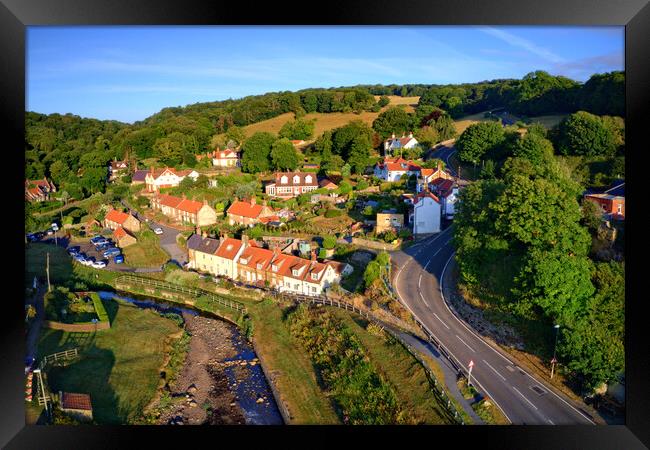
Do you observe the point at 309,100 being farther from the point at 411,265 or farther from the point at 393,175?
the point at 411,265

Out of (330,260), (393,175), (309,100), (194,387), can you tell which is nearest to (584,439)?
(194,387)

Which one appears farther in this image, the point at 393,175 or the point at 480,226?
the point at 393,175

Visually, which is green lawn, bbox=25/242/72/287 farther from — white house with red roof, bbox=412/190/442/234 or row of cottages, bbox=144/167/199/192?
white house with red roof, bbox=412/190/442/234

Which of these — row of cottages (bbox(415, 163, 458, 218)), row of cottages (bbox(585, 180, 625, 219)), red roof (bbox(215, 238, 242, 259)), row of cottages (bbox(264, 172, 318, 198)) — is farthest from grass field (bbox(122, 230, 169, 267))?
row of cottages (bbox(585, 180, 625, 219))

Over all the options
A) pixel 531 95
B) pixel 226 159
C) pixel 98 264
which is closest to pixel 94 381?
pixel 98 264
